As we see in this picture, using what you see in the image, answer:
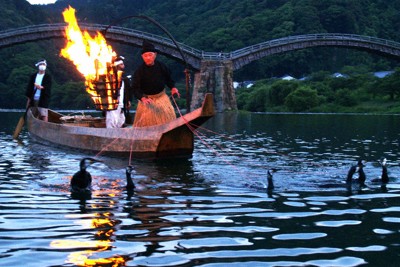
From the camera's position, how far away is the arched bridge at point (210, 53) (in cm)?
7775

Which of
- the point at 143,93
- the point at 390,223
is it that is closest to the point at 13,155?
the point at 143,93

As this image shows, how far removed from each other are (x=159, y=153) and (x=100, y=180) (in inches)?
171

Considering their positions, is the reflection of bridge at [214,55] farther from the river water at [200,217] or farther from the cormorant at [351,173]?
the cormorant at [351,173]

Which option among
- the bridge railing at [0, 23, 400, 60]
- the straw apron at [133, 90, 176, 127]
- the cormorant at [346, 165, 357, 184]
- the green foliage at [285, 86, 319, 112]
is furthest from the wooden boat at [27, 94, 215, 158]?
the green foliage at [285, 86, 319, 112]

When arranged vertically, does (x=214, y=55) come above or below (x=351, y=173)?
above

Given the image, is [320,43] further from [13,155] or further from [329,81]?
[13,155]

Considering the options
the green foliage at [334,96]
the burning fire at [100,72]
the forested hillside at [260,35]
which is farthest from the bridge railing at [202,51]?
the burning fire at [100,72]

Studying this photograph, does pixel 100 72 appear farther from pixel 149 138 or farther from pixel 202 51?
pixel 202 51

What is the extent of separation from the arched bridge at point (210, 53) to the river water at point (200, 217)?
65.5 metres

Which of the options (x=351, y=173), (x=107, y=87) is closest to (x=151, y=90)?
(x=107, y=87)

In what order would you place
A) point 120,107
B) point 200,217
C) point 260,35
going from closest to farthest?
point 200,217
point 120,107
point 260,35

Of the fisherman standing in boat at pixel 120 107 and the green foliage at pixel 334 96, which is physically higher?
the green foliage at pixel 334 96

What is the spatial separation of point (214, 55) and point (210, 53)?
1227 millimetres

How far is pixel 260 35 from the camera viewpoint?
124 m
